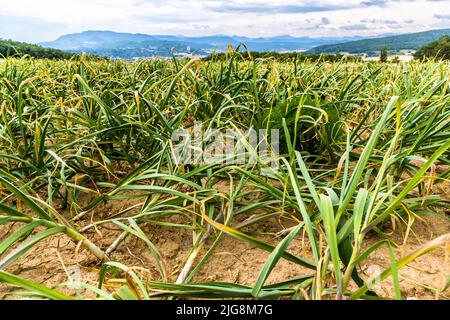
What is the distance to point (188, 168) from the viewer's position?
1161mm

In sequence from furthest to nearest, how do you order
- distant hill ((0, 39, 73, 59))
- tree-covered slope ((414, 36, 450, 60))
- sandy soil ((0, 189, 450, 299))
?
tree-covered slope ((414, 36, 450, 60)) → distant hill ((0, 39, 73, 59)) → sandy soil ((0, 189, 450, 299))

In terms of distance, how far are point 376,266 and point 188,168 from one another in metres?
0.62

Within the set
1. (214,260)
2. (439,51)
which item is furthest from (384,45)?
(214,260)

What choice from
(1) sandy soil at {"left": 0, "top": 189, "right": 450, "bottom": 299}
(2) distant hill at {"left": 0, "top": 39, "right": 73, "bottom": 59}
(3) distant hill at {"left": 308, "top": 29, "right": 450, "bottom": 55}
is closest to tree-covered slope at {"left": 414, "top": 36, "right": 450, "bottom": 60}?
(3) distant hill at {"left": 308, "top": 29, "right": 450, "bottom": 55}

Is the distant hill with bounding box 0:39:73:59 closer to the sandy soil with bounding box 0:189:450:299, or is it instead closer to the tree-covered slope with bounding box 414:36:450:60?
the sandy soil with bounding box 0:189:450:299

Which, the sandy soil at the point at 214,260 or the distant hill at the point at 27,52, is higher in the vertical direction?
the distant hill at the point at 27,52

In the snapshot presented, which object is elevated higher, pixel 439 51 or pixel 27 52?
pixel 27 52

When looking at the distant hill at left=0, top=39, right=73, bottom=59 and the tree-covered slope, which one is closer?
the distant hill at left=0, top=39, right=73, bottom=59

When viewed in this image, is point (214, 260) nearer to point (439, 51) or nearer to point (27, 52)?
point (439, 51)

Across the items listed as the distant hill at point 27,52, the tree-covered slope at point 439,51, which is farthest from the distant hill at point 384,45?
the distant hill at point 27,52

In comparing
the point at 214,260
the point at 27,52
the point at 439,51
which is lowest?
the point at 214,260

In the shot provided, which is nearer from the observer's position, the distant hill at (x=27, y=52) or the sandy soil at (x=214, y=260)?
the sandy soil at (x=214, y=260)

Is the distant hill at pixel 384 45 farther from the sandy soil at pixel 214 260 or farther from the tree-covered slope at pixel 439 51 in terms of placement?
the sandy soil at pixel 214 260
